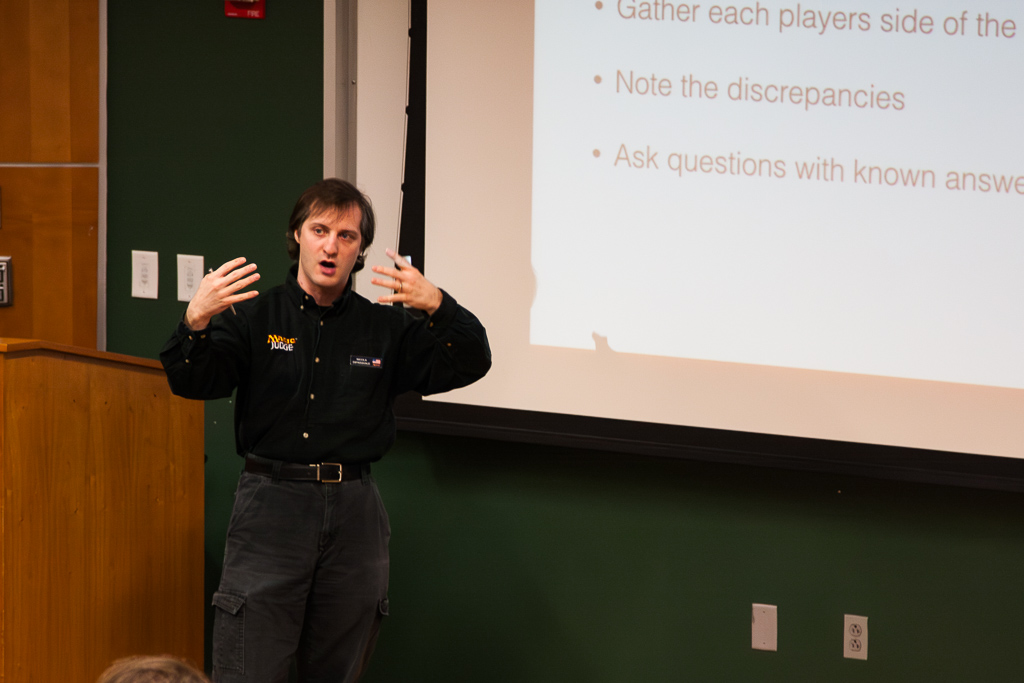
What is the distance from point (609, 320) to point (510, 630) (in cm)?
96

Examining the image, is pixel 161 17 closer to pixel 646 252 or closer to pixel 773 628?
pixel 646 252

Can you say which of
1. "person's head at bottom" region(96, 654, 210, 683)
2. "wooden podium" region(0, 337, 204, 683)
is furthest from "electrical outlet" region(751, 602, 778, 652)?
"person's head at bottom" region(96, 654, 210, 683)

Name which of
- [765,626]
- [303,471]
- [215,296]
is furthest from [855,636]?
[215,296]

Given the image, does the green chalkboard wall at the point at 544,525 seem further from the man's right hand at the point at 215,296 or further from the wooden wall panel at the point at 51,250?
the man's right hand at the point at 215,296

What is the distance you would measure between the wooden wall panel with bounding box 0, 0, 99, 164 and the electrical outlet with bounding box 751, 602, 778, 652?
7.77 ft

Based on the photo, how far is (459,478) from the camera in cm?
274

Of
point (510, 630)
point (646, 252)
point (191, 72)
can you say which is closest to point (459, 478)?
point (510, 630)

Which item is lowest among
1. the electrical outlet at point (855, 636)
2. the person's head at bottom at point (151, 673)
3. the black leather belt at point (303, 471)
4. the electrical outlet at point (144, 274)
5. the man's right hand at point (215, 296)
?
the electrical outlet at point (855, 636)

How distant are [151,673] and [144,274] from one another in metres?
2.06

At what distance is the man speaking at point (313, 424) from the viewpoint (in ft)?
6.35

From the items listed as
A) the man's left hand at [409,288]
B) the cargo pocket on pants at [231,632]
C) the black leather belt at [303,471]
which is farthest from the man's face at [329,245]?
the cargo pocket on pants at [231,632]

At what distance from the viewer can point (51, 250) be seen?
293 centimetres

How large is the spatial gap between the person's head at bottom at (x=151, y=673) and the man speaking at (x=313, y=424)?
32.6 inches

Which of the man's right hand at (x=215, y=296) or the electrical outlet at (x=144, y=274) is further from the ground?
the electrical outlet at (x=144, y=274)
